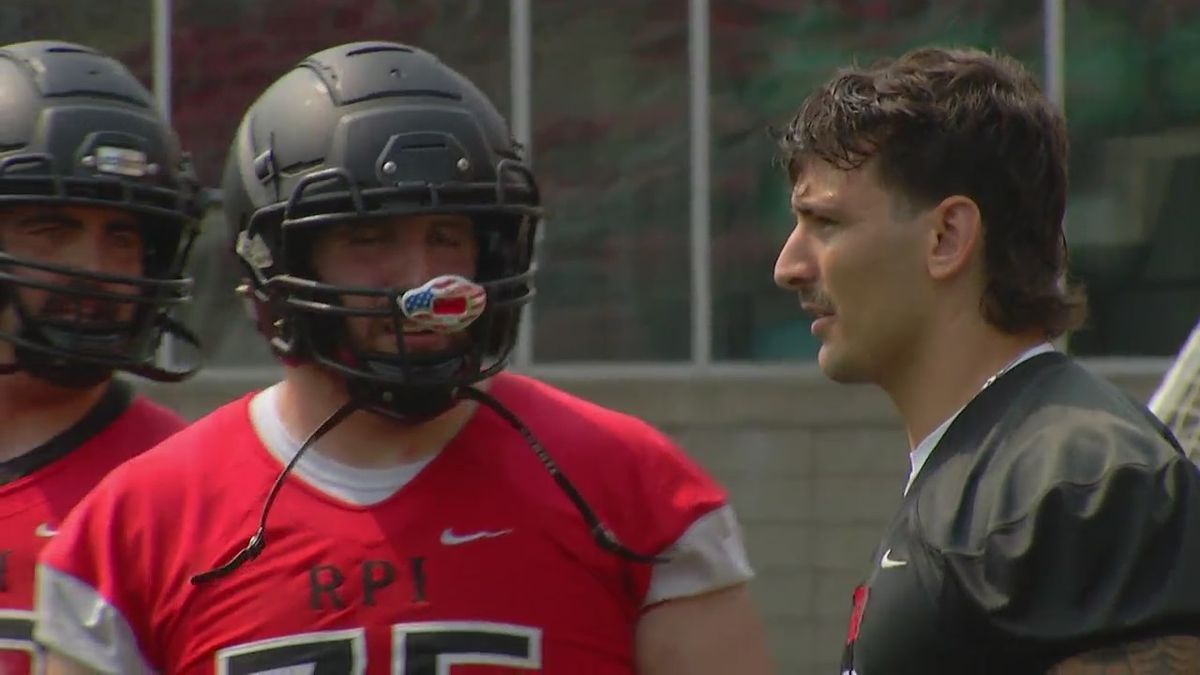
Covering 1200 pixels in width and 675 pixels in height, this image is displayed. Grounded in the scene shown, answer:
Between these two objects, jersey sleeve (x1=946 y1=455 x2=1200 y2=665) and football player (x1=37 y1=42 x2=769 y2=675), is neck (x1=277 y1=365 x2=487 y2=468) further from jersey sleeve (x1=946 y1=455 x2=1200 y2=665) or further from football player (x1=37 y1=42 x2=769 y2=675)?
jersey sleeve (x1=946 y1=455 x2=1200 y2=665)

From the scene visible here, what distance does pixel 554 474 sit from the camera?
303 cm

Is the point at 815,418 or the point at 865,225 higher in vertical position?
the point at 865,225

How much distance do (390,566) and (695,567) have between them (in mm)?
433

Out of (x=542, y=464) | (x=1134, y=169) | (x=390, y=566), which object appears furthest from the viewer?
(x=1134, y=169)

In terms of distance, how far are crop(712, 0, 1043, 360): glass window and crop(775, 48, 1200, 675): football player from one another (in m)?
4.94

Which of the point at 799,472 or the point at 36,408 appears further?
the point at 799,472

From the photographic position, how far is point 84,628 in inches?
117

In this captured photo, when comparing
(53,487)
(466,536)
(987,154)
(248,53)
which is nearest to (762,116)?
(248,53)

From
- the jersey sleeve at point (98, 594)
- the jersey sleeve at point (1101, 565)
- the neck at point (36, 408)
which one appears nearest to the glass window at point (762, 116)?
the neck at point (36, 408)

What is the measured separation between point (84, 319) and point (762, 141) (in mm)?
4462

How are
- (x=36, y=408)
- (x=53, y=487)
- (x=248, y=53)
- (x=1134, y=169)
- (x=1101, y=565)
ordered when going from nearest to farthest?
(x=1101, y=565)
(x=53, y=487)
(x=36, y=408)
(x=1134, y=169)
(x=248, y=53)

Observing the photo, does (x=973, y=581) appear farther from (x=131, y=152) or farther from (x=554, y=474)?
(x=131, y=152)

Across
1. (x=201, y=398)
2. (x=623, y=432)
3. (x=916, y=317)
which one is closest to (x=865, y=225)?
(x=916, y=317)

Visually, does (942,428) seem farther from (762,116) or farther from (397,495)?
(762,116)
